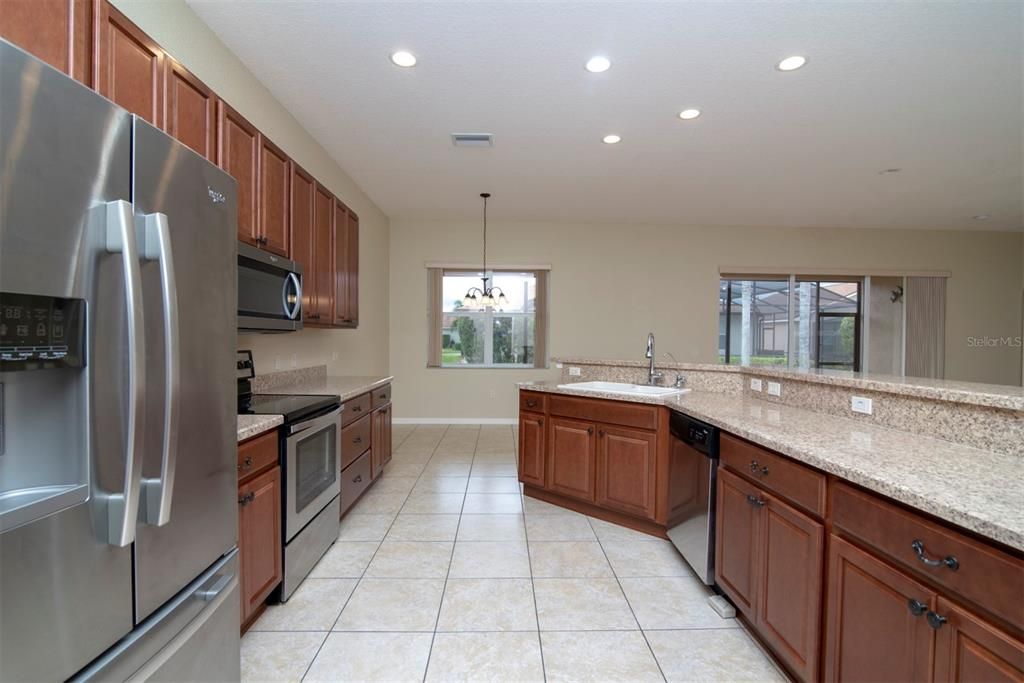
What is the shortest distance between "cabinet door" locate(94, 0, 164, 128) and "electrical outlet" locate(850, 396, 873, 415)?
3.10 metres

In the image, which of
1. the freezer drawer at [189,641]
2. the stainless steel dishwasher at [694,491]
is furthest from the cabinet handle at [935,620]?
the freezer drawer at [189,641]

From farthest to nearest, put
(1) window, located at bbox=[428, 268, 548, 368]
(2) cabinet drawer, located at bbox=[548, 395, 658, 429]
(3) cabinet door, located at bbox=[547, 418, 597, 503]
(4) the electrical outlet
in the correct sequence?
(1) window, located at bbox=[428, 268, 548, 368] → (3) cabinet door, located at bbox=[547, 418, 597, 503] → (2) cabinet drawer, located at bbox=[548, 395, 658, 429] → (4) the electrical outlet

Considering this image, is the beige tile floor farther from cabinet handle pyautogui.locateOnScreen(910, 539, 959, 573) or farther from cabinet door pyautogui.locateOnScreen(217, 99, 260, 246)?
cabinet door pyautogui.locateOnScreen(217, 99, 260, 246)

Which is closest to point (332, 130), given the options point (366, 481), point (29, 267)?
point (366, 481)

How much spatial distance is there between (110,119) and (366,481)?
2.67 meters

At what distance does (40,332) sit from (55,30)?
114 centimetres

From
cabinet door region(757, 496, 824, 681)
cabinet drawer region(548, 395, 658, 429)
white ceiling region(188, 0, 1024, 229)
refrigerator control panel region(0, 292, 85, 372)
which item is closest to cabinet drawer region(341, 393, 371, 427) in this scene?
cabinet drawer region(548, 395, 658, 429)

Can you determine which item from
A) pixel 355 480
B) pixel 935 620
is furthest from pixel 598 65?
pixel 355 480

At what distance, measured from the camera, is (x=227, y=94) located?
2322 mm

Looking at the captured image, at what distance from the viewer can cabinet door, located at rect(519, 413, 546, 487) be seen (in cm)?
314

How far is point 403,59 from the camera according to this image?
2.39 meters

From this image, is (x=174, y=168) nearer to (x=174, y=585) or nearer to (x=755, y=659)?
(x=174, y=585)

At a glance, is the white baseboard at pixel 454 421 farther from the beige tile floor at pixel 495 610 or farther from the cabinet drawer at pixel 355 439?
the beige tile floor at pixel 495 610

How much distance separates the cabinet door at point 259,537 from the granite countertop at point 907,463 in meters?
1.99
